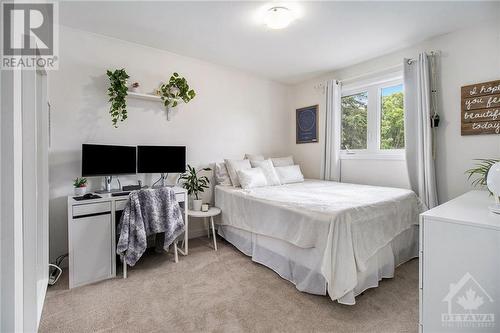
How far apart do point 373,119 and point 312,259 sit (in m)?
2.44

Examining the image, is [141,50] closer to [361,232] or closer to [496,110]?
A: [361,232]

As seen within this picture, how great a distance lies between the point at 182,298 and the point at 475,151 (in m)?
3.23

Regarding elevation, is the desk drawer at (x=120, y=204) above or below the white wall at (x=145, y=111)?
below

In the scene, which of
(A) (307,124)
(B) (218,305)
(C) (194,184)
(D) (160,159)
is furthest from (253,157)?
(B) (218,305)

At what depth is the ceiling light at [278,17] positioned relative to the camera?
7.11 feet

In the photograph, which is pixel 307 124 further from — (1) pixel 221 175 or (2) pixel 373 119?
(1) pixel 221 175

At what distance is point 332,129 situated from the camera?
3699 mm

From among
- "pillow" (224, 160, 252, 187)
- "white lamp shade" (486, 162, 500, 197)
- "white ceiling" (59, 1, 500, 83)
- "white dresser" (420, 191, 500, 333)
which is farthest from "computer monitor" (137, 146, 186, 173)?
"white lamp shade" (486, 162, 500, 197)

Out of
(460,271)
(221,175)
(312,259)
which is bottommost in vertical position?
(312,259)

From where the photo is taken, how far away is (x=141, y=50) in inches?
116

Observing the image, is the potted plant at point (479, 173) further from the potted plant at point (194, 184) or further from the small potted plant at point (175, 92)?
the small potted plant at point (175, 92)

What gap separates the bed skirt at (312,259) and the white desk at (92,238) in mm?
1369

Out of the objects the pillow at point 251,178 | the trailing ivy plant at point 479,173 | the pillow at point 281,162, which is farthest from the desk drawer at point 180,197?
the trailing ivy plant at point 479,173

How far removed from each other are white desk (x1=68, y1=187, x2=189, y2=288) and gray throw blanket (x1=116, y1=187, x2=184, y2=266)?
0.43 ft
